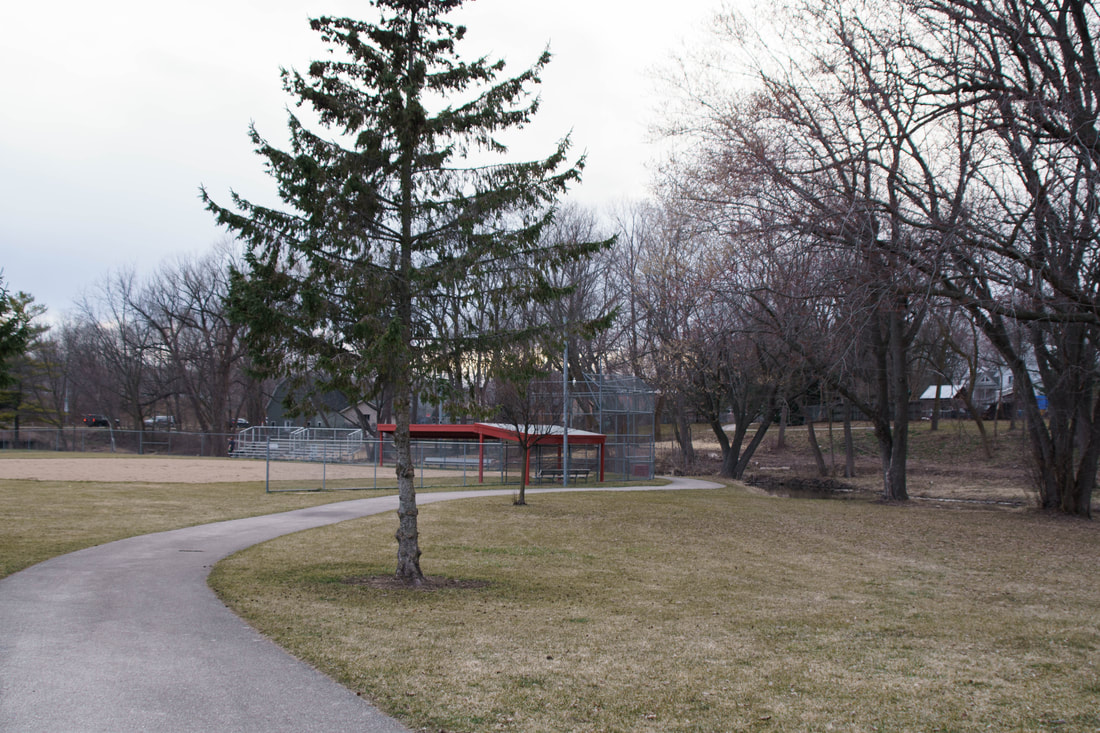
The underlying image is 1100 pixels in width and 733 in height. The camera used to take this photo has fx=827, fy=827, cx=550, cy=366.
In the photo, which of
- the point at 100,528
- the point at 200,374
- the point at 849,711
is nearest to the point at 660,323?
the point at 100,528

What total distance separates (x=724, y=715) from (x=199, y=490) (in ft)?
73.4

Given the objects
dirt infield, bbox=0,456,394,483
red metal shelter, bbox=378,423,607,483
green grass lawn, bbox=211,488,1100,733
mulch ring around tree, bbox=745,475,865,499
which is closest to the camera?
green grass lawn, bbox=211,488,1100,733

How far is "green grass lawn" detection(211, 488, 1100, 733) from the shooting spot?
533 centimetres

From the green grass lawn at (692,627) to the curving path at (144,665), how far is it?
309 millimetres

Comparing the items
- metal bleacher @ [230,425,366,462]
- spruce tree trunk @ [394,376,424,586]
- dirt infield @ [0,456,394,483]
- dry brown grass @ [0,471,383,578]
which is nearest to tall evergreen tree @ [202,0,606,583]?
spruce tree trunk @ [394,376,424,586]

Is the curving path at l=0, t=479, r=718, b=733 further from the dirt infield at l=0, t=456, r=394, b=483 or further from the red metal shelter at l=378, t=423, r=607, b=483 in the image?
the dirt infield at l=0, t=456, r=394, b=483

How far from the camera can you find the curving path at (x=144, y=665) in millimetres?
4895

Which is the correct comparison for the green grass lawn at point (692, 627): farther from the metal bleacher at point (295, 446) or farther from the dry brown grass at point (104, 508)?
the metal bleacher at point (295, 446)

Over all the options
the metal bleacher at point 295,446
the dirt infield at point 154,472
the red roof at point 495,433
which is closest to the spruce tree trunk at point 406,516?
the red roof at point 495,433

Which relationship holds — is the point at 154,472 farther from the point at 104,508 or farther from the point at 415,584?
the point at 415,584

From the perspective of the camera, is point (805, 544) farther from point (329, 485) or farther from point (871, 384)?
point (871, 384)

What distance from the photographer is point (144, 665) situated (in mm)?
6016

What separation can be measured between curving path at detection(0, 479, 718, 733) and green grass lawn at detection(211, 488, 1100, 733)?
31 cm

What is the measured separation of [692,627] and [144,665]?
474 centimetres
